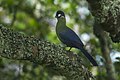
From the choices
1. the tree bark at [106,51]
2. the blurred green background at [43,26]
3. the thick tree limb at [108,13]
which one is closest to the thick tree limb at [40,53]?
the thick tree limb at [108,13]

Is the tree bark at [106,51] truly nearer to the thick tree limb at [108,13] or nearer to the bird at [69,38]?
the bird at [69,38]

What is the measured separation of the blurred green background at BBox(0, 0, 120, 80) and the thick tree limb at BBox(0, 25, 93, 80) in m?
1.38

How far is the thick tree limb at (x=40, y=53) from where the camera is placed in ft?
8.05

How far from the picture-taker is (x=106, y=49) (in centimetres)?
403

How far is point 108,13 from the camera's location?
3.05m

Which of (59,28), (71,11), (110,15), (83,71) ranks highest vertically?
(71,11)

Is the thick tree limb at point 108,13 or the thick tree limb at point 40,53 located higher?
the thick tree limb at point 108,13

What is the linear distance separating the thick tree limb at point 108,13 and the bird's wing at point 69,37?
493 millimetres

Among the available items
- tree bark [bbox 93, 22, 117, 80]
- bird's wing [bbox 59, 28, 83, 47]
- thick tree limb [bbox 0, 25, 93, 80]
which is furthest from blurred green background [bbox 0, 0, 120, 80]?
thick tree limb [bbox 0, 25, 93, 80]

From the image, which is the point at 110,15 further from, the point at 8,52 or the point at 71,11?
the point at 71,11

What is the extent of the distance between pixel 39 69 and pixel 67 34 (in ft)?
4.87

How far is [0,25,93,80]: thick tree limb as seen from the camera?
8.05ft

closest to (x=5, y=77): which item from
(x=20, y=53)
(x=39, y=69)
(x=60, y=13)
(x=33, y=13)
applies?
(x=39, y=69)

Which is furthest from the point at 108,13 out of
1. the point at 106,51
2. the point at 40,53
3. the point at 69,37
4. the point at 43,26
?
the point at 43,26
